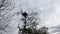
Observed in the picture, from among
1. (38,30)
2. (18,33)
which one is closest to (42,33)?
(38,30)

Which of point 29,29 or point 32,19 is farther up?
point 32,19

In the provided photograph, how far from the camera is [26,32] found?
21578 mm

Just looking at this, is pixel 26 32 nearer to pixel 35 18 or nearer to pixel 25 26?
pixel 25 26

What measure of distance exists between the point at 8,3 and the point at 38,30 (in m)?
8.12

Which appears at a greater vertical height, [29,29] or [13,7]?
[13,7]

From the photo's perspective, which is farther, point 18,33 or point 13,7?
point 18,33

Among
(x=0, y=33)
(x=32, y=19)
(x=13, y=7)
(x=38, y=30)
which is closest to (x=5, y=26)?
(x=0, y=33)

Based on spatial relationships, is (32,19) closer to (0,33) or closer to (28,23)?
(28,23)

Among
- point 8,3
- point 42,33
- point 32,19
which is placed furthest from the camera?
point 42,33

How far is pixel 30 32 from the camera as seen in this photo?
71.8 ft

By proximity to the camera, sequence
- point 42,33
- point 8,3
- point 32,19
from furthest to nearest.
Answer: point 42,33, point 32,19, point 8,3

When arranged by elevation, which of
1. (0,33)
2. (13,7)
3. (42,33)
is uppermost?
(13,7)

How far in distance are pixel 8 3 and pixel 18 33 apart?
6983mm

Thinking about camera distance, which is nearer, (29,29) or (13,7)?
(13,7)
